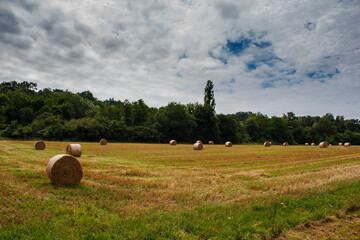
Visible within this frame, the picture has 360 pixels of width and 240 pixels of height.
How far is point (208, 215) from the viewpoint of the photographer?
564 centimetres

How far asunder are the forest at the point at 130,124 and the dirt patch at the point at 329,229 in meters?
52.8

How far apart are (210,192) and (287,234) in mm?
3174

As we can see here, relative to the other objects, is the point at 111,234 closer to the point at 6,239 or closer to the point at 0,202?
the point at 6,239

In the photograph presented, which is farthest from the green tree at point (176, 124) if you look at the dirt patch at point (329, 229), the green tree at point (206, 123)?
the dirt patch at point (329, 229)

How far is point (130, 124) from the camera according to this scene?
69375mm

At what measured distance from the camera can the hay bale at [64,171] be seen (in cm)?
834

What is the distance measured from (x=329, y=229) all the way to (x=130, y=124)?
67312mm

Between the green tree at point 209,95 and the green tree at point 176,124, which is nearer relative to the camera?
the green tree at point 176,124

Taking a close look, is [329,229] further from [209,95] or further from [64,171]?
[209,95]

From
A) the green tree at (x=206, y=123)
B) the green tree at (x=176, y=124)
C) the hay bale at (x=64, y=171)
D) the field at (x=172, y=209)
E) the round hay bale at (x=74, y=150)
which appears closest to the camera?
the field at (x=172, y=209)

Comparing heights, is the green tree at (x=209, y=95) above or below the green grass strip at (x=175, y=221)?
above

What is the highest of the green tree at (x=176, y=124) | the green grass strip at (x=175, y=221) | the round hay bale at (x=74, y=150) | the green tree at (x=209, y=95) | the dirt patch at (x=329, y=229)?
the green tree at (x=209, y=95)

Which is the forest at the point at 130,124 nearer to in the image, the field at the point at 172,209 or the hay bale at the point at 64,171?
the hay bale at the point at 64,171

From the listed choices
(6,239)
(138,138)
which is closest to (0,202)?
(6,239)
